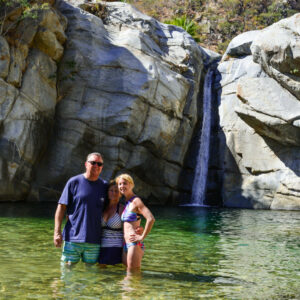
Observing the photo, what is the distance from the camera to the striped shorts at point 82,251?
6406mm

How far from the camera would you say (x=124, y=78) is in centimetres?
2303

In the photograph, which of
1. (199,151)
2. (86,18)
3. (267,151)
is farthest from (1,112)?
(267,151)

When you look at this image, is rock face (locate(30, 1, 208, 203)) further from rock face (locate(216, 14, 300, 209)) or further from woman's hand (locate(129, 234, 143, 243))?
woman's hand (locate(129, 234, 143, 243))

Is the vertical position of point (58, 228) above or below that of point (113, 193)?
below

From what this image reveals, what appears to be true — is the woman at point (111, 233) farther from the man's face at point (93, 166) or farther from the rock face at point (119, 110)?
Result: the rock face at point (119, 110)

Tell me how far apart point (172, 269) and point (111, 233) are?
1622 mm

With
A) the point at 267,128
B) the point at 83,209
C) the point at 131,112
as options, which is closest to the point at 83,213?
the point at 83,209

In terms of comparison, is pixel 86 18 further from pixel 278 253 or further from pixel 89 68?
pixel 278 253

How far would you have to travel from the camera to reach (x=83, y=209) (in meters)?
6.29

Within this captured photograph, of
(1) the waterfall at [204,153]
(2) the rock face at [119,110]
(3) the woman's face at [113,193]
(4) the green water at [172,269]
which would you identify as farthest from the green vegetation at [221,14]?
(3) the woman's face at [113,193]

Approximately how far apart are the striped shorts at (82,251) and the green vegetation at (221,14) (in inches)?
2064

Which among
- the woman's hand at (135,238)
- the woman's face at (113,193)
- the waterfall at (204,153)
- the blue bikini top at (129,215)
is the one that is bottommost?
the woman's hand at (135,238)

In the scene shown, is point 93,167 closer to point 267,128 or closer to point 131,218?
point 131,218

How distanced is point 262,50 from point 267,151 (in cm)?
542
